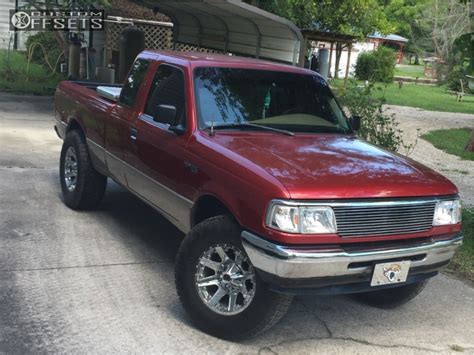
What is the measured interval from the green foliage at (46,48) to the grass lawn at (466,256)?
1601 centimetres

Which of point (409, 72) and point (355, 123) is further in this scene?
point (409, 72)

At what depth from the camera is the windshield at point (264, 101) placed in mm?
4762

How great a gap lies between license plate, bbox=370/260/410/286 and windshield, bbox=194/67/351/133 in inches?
59.1

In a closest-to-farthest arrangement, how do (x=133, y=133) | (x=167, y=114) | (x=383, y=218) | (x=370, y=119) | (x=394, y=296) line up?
(x=383, y=218) < (x=167, y=114) < (x=394, y=296) < (x=133, y=133) < (x=370, y=119)

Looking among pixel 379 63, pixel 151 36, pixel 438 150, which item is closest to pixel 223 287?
pixel 438 150

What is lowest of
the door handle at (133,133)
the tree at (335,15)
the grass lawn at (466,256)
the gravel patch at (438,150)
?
the grass lawn at (466,256)

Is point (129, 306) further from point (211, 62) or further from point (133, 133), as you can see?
point (211, 62)

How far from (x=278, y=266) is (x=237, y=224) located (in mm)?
500

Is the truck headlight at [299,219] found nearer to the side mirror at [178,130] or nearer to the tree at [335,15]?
the side mirror at [178,130]

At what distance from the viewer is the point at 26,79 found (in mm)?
17656

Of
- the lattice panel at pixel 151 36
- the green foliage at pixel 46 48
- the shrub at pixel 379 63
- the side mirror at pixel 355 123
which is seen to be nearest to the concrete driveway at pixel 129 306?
the side mirror at pixel 355 123

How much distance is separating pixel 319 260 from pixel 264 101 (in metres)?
1.87

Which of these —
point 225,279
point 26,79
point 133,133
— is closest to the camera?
point 225,279

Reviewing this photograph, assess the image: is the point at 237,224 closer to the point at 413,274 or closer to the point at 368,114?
the point at 413,274
